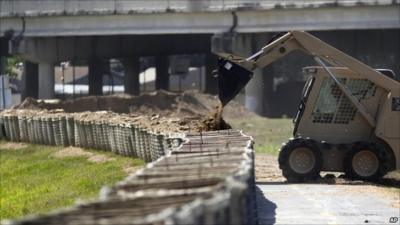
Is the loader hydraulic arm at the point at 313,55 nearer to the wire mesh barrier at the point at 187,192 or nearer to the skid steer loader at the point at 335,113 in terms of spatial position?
the skid steer loader at the point at 335,113

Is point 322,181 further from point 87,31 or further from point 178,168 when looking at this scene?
point 87,31

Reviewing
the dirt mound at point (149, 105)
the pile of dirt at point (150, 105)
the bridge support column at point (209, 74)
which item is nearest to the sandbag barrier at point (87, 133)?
the dirt mound at point (149, 105)

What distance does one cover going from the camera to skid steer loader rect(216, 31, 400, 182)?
25953 mm

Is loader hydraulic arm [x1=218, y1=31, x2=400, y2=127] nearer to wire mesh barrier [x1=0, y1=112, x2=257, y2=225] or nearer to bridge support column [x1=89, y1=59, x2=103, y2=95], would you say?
wire mesh barrier [x1=0, y1=112, x2=257, y2=225]

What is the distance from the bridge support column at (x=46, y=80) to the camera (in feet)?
253

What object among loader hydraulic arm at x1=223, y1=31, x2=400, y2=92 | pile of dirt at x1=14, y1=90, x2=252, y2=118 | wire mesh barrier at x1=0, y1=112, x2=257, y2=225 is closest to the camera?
wire mesh barrier at x1=0, y1=112, x2=257, y2=225

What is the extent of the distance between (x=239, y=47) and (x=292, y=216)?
47.1 metres

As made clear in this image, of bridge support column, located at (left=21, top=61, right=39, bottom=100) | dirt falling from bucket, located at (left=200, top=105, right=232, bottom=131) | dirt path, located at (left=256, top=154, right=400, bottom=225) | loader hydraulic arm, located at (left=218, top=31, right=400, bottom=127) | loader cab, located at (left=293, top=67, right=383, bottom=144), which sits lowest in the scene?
bridge support column, located at (left=21, top=61, right=39, bottom=100)

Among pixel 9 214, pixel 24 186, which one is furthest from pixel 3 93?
pixel 9 214

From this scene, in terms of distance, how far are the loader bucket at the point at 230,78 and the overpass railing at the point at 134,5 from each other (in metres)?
34.3

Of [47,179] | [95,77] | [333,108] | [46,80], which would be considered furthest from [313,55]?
[95,77]

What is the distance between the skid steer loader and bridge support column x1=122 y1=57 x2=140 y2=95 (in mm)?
68327

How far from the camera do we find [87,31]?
223ft

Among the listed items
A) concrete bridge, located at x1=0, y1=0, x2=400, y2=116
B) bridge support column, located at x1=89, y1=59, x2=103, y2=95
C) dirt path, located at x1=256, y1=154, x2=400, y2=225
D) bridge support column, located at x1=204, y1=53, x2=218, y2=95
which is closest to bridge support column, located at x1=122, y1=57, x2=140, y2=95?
bridge support column, located at x1=89, y1=59, x2=103, y2=95
